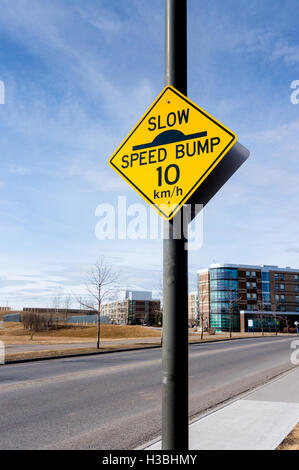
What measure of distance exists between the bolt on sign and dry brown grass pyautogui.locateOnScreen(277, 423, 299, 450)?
445 cm

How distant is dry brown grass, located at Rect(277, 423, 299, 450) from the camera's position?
17.1 feet

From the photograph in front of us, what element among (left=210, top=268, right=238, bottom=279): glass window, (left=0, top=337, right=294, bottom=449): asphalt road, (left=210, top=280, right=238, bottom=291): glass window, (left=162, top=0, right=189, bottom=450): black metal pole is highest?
(left=210, top=268, right=238, bottom=279): glass window

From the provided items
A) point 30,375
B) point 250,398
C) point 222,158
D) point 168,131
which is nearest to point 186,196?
point 222,158

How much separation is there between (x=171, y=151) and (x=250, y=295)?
93.4m

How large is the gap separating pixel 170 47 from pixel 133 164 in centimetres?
79

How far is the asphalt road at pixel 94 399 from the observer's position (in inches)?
244

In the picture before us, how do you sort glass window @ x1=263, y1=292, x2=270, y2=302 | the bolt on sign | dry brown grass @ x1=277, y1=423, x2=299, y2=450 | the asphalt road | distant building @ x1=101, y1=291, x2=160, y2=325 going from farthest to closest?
distant building @ x1=101, y1=291, x2=160, y2=325, glass window @ x1=263, y1=292, x2=270, y2=302, the asphalt road, dry brown grass @ x1=277, y1=423, x2=299, y2=450, the bolt on sign

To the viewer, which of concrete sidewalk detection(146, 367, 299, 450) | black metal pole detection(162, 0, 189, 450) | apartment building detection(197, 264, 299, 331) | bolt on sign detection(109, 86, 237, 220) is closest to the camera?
black metal pole detection(162, 0, 189, 450)

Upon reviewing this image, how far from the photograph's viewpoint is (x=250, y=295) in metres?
91.6

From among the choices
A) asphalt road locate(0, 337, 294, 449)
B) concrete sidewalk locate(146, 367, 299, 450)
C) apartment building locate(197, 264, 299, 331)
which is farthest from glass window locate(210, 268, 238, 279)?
concrete sidewalk locate(146, 367, 299, 450)

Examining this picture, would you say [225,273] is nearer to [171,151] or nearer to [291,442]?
[291,442]

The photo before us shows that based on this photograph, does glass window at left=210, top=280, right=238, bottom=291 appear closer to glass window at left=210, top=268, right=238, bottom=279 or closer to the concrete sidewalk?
glass window at left=210, top=268, right=238, bottom=279

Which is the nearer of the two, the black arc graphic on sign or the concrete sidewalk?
the black arc graphic on sign

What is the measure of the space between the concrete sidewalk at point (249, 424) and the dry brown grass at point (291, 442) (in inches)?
2.6
